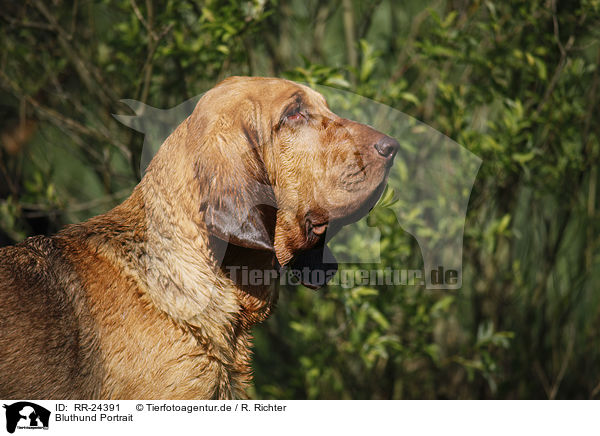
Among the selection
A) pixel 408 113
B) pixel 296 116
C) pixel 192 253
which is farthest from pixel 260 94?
pixel 408 113

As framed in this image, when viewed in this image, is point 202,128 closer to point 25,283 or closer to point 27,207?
point 25,283

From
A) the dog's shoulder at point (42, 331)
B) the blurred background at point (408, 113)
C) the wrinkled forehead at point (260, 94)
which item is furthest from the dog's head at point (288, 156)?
the blurred background at point (408, 113)

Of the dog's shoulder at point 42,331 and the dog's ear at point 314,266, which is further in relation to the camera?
the dog's ear at point 314,266

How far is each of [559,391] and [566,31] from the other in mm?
3088

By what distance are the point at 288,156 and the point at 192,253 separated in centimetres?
62

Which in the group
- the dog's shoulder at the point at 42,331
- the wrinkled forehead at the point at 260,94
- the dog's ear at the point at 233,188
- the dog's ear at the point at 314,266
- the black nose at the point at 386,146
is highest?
the wrinkled forehead at the point at 260,94

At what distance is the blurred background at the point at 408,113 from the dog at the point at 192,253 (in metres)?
1.02

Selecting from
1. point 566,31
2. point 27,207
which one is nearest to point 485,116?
point 566,31

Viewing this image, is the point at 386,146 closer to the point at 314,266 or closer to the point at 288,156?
the point at 288,156

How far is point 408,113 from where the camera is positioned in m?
4.42

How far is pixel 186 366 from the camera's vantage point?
7.64 feet
